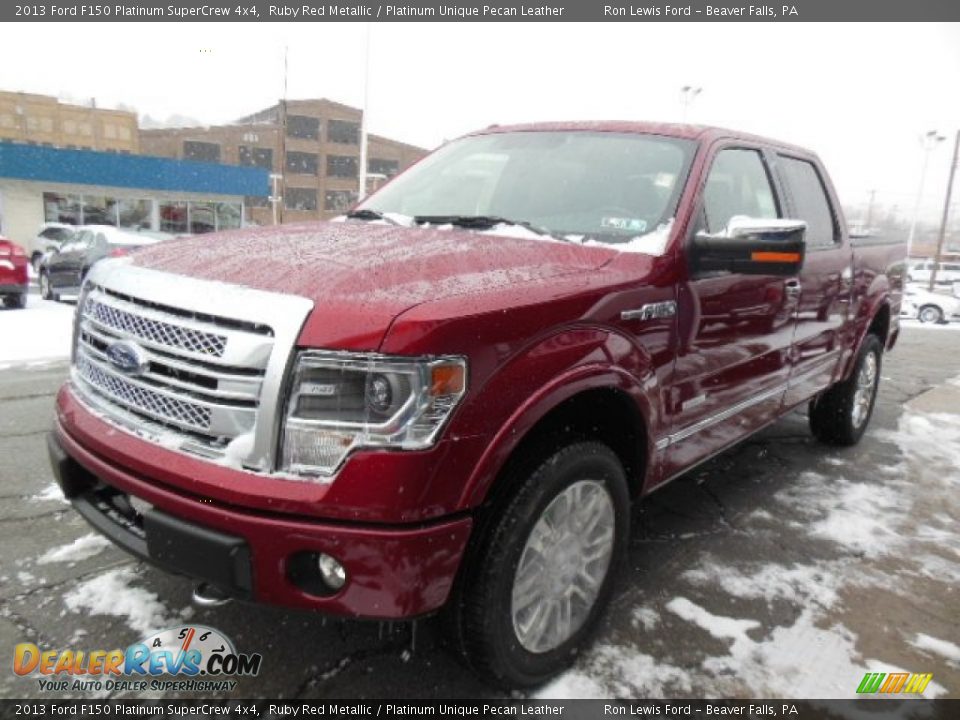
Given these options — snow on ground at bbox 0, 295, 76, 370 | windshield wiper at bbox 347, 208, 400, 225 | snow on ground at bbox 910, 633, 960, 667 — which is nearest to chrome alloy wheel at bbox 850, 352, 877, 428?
snow on ground at bbox 910, 633, 960, 667

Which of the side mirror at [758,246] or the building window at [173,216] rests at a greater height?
the side mirror at [758,246]

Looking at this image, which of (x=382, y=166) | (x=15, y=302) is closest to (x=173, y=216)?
(x=15, y=302)

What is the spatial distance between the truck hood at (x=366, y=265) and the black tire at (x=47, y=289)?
38.4 feet

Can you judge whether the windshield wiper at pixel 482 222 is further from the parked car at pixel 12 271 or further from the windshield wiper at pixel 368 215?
the parked car at pixel 12 271

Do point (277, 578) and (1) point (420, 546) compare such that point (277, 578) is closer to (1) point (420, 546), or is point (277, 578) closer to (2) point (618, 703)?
(1) point (420, 546)

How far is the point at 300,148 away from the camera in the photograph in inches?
2277

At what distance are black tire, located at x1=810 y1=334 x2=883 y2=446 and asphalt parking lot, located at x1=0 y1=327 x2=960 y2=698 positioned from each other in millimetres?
639

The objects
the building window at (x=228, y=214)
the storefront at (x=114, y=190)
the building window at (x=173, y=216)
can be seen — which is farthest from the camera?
the building window at (x=228, y=214)

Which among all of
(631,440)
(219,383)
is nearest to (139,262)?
(219,383)

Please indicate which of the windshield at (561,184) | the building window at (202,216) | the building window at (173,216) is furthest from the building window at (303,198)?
the windshield at (561,184)

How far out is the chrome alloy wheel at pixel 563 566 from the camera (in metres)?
2.06

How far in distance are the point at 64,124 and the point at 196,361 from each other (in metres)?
63.6

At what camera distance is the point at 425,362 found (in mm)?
1667

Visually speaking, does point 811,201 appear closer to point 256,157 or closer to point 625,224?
point 625,224
